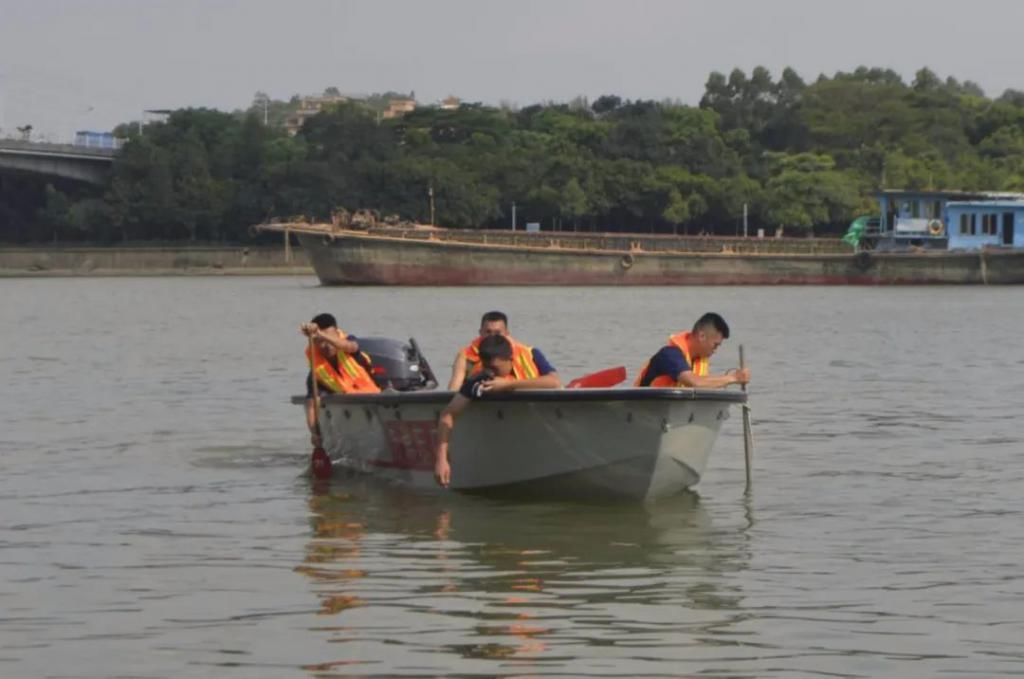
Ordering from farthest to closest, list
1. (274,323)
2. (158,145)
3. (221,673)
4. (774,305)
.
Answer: (158,145) → (774,305) → (274,323) → (221,673)

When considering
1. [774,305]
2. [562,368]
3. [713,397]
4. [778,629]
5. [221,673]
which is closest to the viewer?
[221,673]

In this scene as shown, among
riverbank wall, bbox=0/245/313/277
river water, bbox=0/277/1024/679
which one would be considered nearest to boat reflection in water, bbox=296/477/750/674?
river water, bbox=0/277/1024/679

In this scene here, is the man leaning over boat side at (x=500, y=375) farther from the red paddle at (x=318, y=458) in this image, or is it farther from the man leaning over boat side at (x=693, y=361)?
the red paddle at (x=318, y=458)

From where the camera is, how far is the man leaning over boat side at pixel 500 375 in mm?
17797

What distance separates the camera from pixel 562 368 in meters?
39.5

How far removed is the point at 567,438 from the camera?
18297mm

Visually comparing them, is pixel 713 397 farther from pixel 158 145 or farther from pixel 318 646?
pixel 158 145

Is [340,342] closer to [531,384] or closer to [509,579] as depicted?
[531,384]

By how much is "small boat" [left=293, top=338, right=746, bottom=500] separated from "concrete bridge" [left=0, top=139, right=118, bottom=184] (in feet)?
419

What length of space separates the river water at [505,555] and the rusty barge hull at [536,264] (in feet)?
217

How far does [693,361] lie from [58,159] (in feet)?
444

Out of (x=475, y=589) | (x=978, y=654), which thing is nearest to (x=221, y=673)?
(x=475, y=589)

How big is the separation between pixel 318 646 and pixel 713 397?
5458mm

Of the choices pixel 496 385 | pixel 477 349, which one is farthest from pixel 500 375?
pixel 477 349
